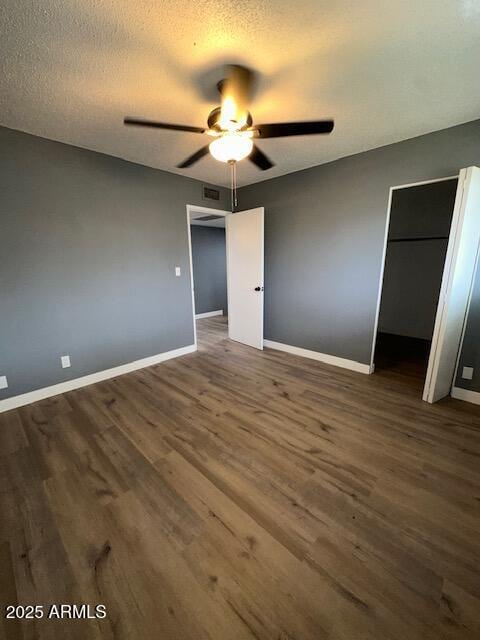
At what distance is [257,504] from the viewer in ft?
4.75

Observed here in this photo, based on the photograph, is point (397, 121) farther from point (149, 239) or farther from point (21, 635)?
point (21, 635)

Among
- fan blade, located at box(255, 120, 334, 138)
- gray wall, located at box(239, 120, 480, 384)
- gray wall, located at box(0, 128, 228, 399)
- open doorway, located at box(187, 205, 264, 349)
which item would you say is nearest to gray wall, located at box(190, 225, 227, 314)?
open doorway, located at box(187, 205, 264, 349)

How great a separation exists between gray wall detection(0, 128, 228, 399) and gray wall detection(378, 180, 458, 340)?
3.45 meters

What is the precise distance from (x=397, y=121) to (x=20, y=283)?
12.3 ft

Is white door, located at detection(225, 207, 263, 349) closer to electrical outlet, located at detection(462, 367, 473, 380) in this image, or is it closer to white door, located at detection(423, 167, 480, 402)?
white door, located at detection(423, 167, 480, 402)

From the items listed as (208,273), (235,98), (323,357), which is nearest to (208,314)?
(208,273)

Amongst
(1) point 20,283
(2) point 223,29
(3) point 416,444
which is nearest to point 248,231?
(2) point 223,29

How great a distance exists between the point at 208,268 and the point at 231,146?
472 cm

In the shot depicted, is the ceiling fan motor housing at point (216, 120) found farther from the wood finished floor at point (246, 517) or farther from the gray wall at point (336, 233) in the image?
the wood finished floor at point (246, 517)

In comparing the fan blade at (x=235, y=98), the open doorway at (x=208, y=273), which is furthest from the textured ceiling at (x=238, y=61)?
the open doorway at (x=208, y=273)

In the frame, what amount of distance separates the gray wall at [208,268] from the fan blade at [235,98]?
4376 millimetres

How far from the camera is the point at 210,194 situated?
381 cm

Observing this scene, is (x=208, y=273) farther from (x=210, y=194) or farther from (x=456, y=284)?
(x=456, y=284)

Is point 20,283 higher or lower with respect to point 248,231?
lower
